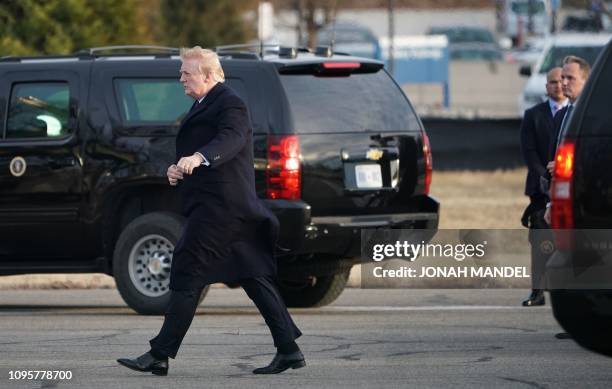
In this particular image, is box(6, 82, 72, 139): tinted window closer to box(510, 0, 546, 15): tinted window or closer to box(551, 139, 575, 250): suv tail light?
box(551, 139, 575, 250): suv tail light

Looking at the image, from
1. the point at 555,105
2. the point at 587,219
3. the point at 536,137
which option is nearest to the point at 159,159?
the point at 536,137

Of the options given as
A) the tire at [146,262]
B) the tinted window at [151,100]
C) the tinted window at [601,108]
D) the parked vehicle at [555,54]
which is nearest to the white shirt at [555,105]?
the tinted window at [151,100]

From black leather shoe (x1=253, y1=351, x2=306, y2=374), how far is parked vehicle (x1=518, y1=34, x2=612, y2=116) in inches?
721

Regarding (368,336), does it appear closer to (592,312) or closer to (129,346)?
(129,346)

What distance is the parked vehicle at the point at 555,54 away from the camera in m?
27.2

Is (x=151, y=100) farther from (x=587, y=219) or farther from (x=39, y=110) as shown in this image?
(x=587, y=219)

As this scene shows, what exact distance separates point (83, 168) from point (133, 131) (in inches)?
18.5

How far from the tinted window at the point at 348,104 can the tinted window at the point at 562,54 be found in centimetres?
1514

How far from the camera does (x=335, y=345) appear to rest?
33.5 ft

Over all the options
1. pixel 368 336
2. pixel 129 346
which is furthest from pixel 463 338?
pixel 129 346

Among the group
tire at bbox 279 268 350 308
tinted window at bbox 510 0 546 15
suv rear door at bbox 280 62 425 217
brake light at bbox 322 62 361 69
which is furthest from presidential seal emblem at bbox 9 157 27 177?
tinted window at bbox 510 0 546 15

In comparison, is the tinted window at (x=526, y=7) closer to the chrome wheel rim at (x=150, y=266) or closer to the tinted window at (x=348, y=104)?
the tinted window at (x=348, y=104)

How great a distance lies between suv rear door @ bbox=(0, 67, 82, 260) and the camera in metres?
11.9

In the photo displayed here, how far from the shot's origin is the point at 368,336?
35.0 ft
